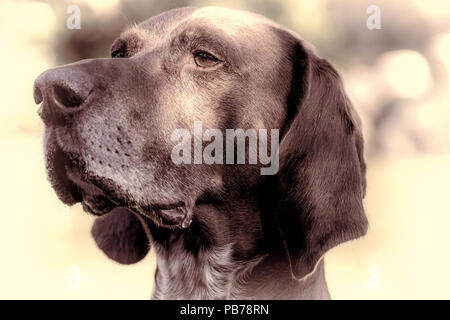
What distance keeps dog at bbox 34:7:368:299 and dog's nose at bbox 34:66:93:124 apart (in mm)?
12

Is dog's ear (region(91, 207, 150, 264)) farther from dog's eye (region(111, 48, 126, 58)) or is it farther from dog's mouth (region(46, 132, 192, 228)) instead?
dog's eye (region(111, 48, 126, 58))

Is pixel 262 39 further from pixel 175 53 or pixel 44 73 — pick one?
pixel 44 73

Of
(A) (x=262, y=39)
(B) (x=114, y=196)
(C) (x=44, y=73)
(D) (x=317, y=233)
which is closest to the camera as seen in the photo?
(C) (x=44, y=73)

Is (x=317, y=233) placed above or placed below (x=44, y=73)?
below

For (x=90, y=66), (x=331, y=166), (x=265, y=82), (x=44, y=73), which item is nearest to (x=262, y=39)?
(x=265, y=82)

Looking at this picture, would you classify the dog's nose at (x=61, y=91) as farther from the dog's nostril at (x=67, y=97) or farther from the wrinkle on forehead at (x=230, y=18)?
the wrinkle on forehead at (x=230, y=18)

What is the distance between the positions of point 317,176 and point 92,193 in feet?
3.31

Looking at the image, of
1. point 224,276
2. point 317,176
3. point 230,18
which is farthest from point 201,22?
point 224,276

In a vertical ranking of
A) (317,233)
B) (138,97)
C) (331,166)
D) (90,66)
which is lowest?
(317,233)

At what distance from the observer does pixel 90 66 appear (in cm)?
239

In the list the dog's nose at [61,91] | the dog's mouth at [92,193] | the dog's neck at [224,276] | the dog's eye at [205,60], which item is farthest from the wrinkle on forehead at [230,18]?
the dog's neck at [224,276]

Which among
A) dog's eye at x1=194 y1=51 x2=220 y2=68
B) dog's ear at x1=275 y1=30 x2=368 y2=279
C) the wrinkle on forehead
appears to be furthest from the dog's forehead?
dog's ear at x1=275 y1=30 x2=368 y2=279

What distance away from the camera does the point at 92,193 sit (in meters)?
2.54

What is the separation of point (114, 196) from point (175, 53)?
2.36ft
